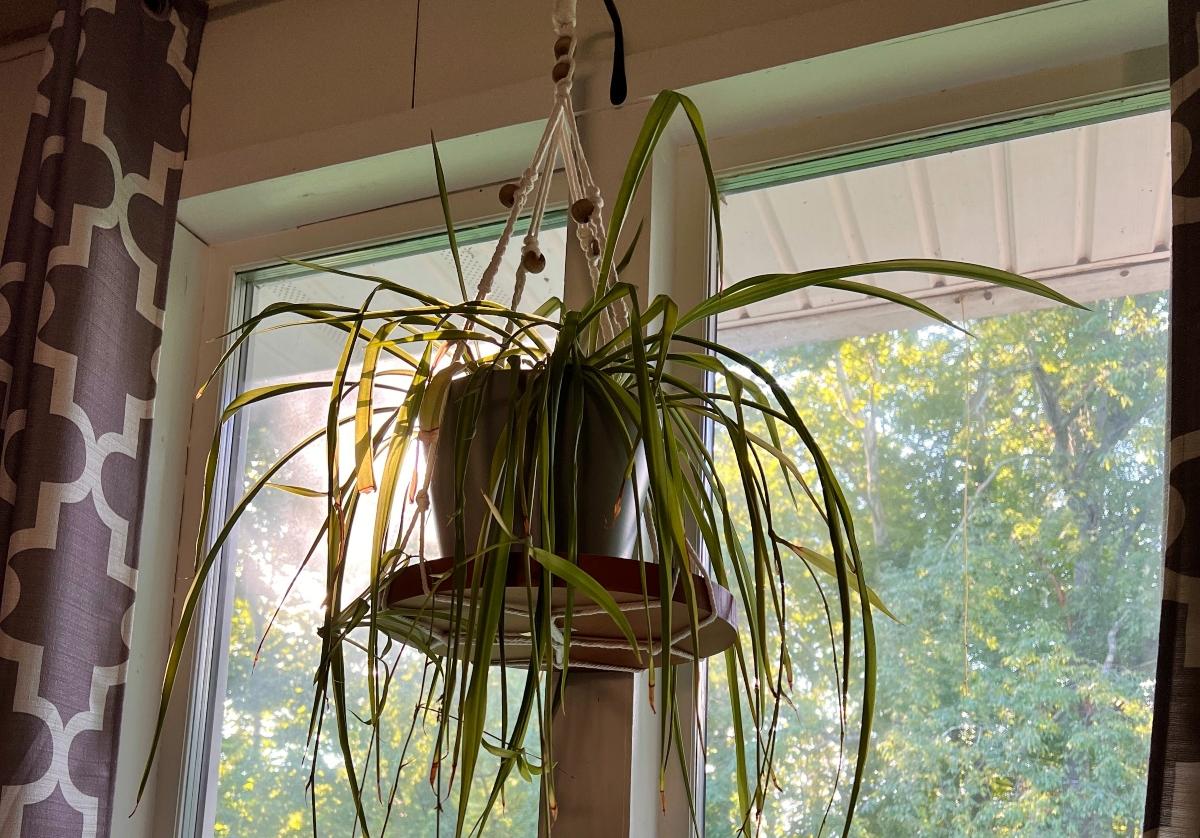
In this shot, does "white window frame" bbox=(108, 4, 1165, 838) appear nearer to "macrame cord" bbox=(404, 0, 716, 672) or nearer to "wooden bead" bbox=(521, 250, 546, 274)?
"macrame cord" bbox=(404, 0, 716, 672)

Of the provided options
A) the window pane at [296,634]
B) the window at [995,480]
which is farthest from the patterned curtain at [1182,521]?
the window pane at [296,634]

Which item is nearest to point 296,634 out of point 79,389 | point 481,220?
point 79,389

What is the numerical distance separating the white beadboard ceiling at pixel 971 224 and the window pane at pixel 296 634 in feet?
0.95

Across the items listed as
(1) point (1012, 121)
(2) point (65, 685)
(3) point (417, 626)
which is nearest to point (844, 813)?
(3) point (417, 626)

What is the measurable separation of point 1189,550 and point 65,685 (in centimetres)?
123

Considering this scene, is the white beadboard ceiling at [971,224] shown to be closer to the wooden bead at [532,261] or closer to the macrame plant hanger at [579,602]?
the macrame plant hanger at [579,602]

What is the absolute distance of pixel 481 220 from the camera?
5.65 feet

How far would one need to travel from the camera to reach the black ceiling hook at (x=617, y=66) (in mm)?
1515

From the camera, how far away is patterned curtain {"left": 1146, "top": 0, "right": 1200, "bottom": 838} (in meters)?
1.00

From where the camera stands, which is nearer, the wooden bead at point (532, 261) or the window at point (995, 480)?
the wooden bead at point (532, 261)

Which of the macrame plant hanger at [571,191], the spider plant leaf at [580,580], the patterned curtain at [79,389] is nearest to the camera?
the spider plant leaf at [580,580]

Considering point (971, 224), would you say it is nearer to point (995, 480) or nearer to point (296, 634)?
point (995, 480)

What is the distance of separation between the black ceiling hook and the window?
0.30 metres

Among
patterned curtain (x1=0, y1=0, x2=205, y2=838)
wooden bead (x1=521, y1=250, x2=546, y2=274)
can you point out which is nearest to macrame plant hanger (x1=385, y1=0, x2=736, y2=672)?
wooden bead (x1=521, y1=250, x2=546, y2=274)
